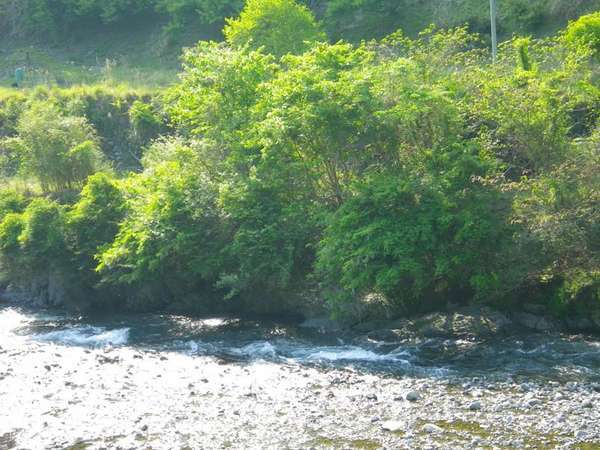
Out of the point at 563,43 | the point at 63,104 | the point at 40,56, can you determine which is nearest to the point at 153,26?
the point at 40,56

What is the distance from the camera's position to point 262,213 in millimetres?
28953

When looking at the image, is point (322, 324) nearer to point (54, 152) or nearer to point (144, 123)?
point (54, 152)

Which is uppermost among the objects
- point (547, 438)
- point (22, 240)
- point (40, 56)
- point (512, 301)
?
point (40, 56)

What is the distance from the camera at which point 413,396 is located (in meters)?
19.0

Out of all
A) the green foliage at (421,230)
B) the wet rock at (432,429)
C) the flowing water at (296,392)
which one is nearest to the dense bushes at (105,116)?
the flowing water at (296,392)

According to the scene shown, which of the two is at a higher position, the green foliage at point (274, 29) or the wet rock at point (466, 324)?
the green foliage at point (274, 29)

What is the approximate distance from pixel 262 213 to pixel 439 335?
813 centimetres

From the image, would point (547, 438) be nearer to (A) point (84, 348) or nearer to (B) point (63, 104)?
(A) point (84, 348)

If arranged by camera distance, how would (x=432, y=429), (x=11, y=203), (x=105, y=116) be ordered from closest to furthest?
(x=432, y=429) < (x=11, y=203) < (x=105, y=116)

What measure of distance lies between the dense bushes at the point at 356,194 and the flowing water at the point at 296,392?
2.49 m

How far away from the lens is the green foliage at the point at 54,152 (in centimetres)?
4181

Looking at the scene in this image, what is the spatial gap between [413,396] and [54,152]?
28897 mm

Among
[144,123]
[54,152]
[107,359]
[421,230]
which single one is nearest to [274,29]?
[144,123]

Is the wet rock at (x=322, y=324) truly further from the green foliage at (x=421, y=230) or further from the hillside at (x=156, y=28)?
the hillside at (x=156, y=28)
